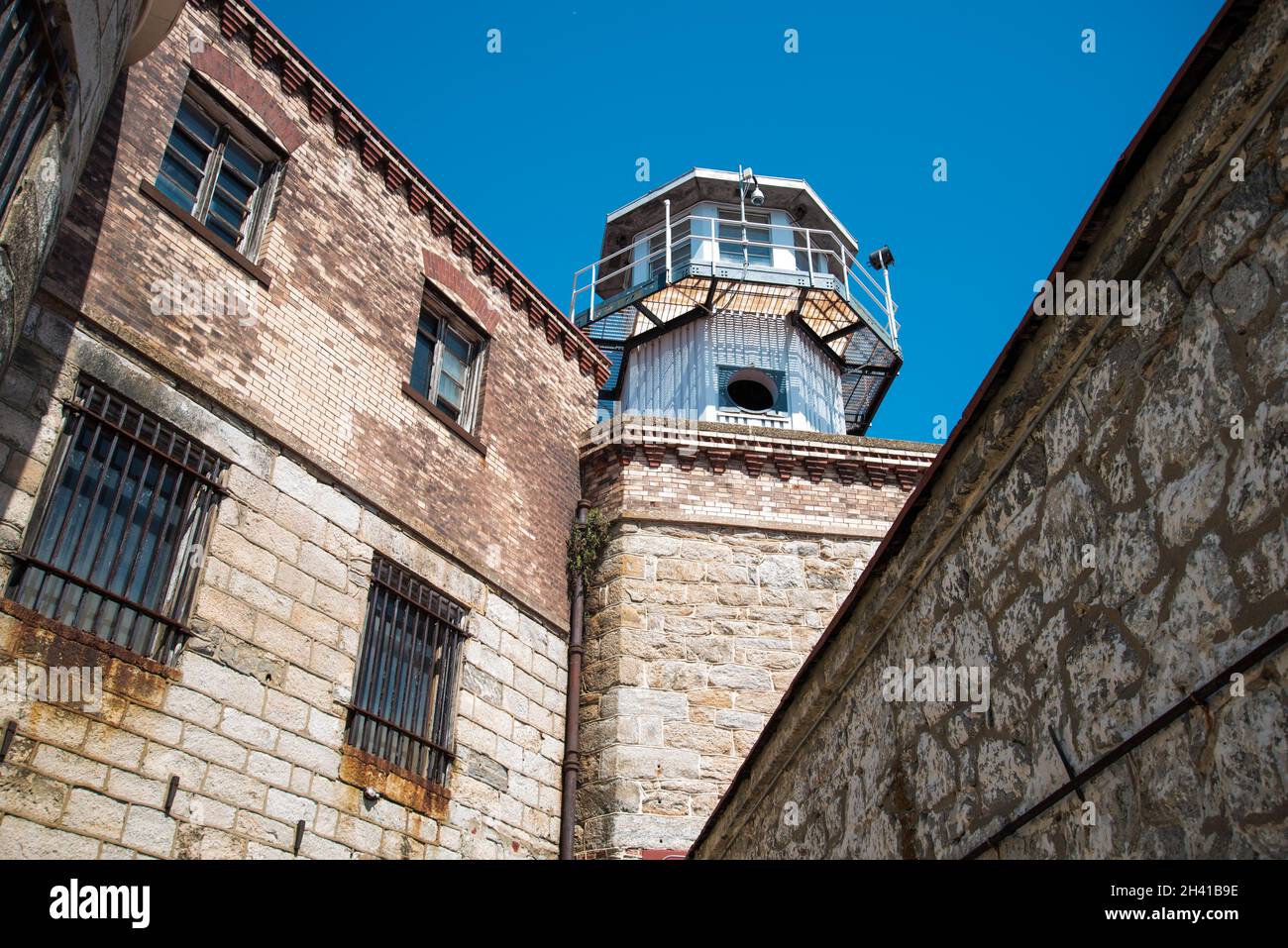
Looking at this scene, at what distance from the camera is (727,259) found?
24.6 meters

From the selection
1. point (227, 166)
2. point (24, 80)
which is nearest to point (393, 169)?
point (227, 166)

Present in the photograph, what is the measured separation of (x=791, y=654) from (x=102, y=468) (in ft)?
25.2

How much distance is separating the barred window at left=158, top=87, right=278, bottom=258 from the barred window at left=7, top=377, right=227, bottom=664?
7.69 feet

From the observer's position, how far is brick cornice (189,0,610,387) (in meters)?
11.1

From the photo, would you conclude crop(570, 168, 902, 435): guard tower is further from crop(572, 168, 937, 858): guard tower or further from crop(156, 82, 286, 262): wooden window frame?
crop(156, 82, 286, 262): wooden window frame

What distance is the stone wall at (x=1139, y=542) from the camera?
9.07ft

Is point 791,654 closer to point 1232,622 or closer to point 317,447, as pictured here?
point 317,447

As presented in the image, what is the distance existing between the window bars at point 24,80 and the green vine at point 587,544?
816 cm

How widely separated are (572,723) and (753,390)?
11426 millimetres

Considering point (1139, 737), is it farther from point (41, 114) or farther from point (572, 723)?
point (572, 723)

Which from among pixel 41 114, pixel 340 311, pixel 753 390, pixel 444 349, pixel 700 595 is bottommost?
pixel 41 114

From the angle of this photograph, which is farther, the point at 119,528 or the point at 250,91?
the point at 250,91

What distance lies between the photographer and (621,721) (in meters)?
11.9
